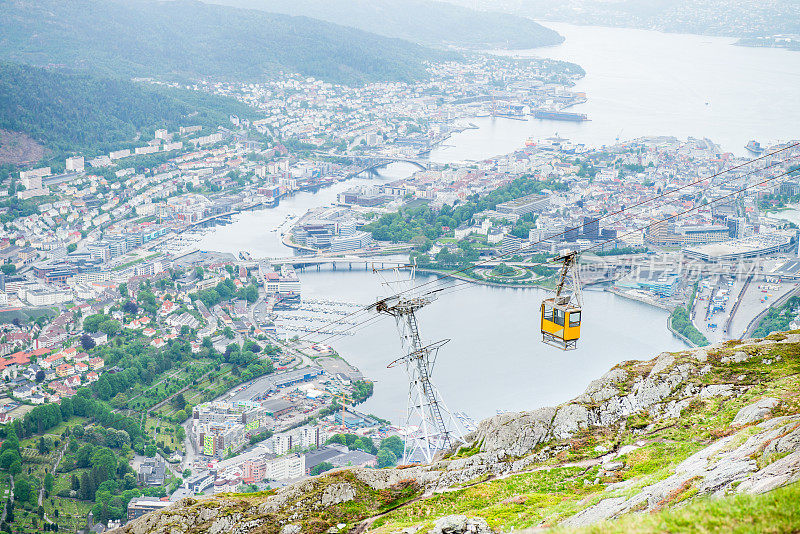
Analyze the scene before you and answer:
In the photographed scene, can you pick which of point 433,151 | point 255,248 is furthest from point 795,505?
point 433,151

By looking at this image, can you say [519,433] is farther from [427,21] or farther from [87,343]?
[427,21]

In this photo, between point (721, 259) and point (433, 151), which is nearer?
point (721, 259)

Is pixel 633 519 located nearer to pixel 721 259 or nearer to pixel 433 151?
pixel 721 259

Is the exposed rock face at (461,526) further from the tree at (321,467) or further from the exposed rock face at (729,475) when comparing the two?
the tree at (321,467)

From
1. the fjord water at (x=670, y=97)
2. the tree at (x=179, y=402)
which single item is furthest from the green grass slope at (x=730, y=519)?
the fjord water at (x=670, y=97)

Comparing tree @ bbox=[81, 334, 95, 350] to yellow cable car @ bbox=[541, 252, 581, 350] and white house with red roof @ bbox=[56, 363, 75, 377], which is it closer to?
white house with red roof @ bbox=[56, 363, 75, 377]

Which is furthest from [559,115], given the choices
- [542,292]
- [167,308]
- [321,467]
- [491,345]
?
[321,467]
